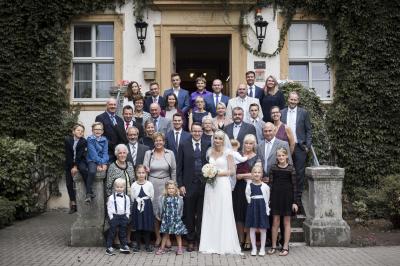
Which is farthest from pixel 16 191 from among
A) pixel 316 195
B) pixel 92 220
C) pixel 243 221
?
pixel 316 195

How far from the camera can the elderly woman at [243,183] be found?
8859mm

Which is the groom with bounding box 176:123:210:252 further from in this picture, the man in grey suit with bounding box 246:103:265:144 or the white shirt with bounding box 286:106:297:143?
the white shirt with bounding box 286:106:297:143

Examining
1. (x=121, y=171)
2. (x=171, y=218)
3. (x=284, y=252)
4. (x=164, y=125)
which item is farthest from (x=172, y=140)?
(x=284, y=252)

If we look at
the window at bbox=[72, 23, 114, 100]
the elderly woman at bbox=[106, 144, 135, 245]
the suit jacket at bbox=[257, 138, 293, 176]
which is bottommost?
the elderly woman at bbox=[106, 144, 135, 245]

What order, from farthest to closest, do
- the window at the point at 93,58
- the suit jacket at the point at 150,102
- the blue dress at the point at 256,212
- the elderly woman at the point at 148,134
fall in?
the window at the point at 93,58 < the suit jacket at the point at 150,102 < the elderly woman at the point at 148,134 < the blue dress at the point at 256,212

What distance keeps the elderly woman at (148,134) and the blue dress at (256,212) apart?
6.53ft

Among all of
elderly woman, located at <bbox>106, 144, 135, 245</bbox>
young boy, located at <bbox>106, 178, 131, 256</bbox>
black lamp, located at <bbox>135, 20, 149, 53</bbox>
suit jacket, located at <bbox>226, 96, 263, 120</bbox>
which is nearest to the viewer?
young boy, located at <bbox>106, 178, 131, 256</bbox>

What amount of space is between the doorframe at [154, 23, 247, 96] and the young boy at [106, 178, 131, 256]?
17.6 feet

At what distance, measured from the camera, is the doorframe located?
44.8 feet

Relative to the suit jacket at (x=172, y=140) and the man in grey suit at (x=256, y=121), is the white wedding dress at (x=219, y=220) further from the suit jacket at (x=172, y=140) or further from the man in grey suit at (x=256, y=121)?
the man in grey suit at (x=256, y=121)

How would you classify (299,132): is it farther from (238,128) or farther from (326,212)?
(326,212)

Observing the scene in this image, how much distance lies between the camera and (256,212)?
8578 mm

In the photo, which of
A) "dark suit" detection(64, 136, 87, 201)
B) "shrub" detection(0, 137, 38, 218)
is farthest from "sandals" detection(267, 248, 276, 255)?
"shrub" detection(0, 137, 38, 218)

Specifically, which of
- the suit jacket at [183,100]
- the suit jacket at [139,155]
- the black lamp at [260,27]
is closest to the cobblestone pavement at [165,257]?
the suit jacket at [139,155]
